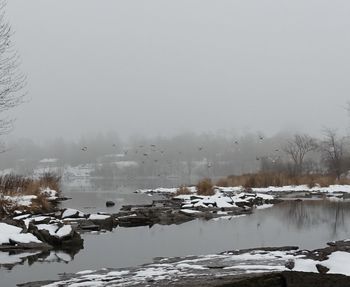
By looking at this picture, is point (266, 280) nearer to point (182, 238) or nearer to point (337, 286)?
point (337, 286)

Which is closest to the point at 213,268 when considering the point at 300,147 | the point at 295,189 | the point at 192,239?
the point at 192,239

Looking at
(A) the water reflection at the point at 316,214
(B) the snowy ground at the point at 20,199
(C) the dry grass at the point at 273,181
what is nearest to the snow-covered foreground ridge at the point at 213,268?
(A) the water reflection at the point at 316,214

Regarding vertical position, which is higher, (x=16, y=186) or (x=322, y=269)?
(x=16, y=186)

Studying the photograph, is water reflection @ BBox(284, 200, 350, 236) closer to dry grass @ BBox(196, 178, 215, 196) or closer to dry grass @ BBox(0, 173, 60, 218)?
dry grass @ BBox(196, 178, 215, 196)

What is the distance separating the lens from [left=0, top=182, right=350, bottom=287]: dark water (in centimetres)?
1314

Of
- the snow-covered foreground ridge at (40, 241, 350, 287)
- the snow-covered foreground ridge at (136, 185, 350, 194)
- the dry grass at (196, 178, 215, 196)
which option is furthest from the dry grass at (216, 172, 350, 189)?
the snow-covered foreground ridge at (40, 241, 350, 287)

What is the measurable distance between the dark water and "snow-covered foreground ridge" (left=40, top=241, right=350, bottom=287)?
1.18 metres

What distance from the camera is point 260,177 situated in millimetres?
50438

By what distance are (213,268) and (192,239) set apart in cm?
634

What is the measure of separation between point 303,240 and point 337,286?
30.8 ft

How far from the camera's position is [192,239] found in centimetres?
1770

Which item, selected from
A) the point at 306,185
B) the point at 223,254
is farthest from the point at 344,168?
the point at 223,254

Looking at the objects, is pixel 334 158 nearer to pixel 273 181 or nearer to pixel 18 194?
pixel 273 181

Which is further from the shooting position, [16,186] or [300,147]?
[300,147]
